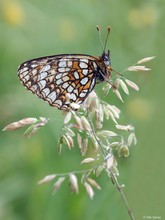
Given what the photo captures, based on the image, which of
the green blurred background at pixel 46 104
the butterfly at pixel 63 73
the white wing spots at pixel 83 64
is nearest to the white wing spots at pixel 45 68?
the butterfly at pixel 63 73

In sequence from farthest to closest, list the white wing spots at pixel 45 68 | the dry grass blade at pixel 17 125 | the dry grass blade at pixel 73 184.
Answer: the white wing spots at pixel 45 68 → the dry grass blade at pixel 17 125 → the dry grass blade at pixel 73 184

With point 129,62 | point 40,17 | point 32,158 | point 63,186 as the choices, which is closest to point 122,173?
point 63,186

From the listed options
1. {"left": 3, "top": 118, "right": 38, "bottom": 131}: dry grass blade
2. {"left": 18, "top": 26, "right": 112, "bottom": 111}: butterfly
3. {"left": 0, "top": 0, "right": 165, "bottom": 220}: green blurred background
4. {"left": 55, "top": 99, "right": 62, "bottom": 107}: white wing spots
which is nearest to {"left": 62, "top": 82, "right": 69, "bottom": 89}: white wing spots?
{"left": 18, "top": 26, "right": 112, "bottom": 111}: butterfly

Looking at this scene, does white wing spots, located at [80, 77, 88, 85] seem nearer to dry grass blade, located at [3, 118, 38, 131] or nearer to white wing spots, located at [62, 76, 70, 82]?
white wing spots, located at [62, 76, 70, 82]

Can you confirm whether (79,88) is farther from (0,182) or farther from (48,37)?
(48,37)

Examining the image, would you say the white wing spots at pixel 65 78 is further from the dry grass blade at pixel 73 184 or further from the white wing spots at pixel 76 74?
the dry grass blade at pixel 73 184

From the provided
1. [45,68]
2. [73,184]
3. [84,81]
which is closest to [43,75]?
[45,68]
